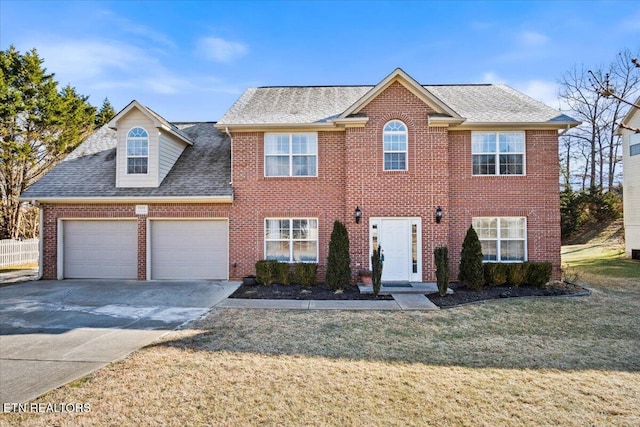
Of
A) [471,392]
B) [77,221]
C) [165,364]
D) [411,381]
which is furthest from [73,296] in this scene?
[471,392]

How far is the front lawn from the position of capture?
374cm

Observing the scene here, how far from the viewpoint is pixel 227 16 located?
1214 centimetres

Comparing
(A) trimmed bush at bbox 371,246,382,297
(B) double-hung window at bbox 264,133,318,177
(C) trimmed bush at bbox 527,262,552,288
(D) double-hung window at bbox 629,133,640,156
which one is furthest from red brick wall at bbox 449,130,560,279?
(D) double-hung window at bbox 629,133,640,156

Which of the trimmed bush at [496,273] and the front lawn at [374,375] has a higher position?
the trimmed bush at [496,273]

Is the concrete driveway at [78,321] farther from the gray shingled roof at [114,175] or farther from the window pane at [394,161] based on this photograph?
the window pane at [394,161]

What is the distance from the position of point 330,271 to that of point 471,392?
6.44 meters

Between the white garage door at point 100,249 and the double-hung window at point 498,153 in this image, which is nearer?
the double-hung window at point 498,153

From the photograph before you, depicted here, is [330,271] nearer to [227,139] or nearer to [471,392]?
[471,392]

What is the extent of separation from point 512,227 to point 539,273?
1833 mm

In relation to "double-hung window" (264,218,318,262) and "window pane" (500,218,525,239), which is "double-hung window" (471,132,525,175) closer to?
"window pane" (500,218,525,239)

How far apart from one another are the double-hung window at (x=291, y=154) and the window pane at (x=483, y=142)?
18.4ft

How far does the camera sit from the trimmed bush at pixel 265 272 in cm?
1104

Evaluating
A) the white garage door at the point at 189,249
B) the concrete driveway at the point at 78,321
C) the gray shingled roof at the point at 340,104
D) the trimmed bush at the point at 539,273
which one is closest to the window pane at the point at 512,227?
the trimmed bush at the point at 539,273

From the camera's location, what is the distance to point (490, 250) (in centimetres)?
1159
